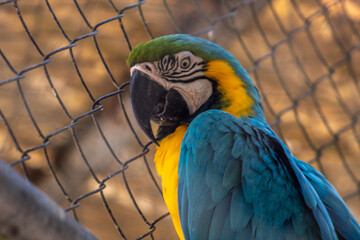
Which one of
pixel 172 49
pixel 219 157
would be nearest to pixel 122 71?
pixel 172 49

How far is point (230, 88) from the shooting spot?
1.09 m

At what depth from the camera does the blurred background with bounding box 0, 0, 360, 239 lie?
5.99ft

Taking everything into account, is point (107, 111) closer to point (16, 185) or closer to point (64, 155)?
point (64, 155)

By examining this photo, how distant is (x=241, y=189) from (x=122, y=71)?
125 cm

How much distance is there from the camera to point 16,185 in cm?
36

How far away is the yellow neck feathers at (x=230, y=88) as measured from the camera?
3.54ft

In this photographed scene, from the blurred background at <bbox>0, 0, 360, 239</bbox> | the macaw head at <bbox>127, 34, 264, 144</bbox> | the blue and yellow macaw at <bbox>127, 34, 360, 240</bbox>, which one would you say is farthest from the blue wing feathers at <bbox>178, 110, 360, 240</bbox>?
the blurred background at <bbox>0, 0, 360, 239</bbox>

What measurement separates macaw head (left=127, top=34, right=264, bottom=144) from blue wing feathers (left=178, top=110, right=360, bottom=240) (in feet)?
0.34

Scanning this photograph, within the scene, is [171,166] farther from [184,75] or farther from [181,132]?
[184,75]

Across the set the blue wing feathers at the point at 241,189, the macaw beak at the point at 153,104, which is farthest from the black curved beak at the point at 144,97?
the blue wing feathers at the point at 241,189

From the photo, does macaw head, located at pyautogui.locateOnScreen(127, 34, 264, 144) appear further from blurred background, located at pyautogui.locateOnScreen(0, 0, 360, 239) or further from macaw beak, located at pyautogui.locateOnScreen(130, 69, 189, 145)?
blurred background, located at pyautogui.locateOnScreen(0, 0, 360, 239)

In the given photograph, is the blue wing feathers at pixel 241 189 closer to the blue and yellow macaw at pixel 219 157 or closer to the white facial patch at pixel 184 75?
the blue and yellow macaw at pixel 219 157

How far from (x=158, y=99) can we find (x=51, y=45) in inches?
40.4

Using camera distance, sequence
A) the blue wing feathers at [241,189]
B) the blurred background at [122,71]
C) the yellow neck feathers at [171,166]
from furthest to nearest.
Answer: the blurred background at [122,71] → the yellow neck feathers at [171,166] → the blue wing feathers at [241,189]
